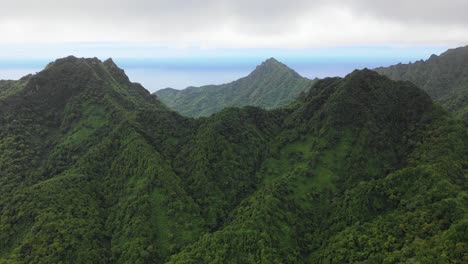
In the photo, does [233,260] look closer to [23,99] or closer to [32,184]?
[32,184]

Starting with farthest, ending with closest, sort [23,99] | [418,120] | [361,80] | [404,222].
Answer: [23,99] < [361,80] < [418,120] < [404,222]

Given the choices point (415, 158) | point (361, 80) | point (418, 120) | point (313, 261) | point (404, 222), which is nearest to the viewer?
point (404, 222)

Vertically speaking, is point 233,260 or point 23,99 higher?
point 23,99

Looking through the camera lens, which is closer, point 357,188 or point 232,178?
point 357,188

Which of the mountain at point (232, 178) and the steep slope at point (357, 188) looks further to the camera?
the mountain at point (232, 178)

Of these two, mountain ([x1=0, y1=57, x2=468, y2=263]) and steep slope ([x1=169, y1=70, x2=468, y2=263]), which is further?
mountain ([x1=0, y1=57, x2=468, y2=263])

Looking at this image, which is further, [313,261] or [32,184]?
[32,184]

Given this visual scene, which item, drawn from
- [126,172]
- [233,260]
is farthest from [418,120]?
[126,172]

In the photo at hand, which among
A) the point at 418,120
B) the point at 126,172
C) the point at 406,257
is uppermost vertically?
the point at 418,120
